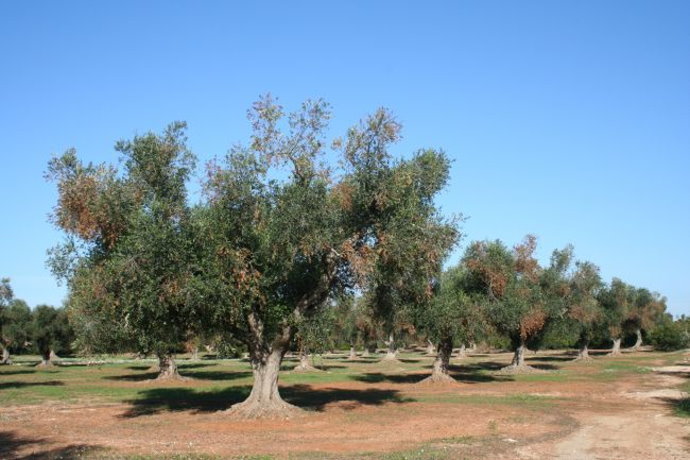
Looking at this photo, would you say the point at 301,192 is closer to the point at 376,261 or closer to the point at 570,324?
the point at 376,261

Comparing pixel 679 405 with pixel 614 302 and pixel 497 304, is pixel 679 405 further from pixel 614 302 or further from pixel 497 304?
pixel 614 302

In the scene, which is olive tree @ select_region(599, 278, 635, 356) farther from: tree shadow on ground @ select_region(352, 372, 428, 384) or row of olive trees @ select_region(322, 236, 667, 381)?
tree shadow on ground @ select_region(352, 372, 428, 384)

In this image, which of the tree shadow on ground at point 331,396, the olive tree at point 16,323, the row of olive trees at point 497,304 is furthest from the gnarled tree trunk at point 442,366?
the olive tree at point 16,323

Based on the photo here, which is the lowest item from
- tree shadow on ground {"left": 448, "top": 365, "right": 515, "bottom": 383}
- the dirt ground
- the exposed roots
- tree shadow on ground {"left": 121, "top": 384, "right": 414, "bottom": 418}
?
tree shadow on ground {"left": 448, "top": 365, "right": 515, "bottom": 383}

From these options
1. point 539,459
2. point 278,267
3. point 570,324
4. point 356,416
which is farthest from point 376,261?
point 570,324

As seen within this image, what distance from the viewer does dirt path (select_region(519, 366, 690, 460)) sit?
17.2m

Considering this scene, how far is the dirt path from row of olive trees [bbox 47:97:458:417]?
8.23m

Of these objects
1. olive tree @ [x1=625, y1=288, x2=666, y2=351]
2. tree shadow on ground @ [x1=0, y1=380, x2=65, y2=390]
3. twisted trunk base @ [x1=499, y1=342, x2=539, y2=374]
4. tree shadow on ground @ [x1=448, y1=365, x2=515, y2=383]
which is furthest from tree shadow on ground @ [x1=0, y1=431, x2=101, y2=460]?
olive tree @ [x1=625, y1=288, x2=666, y2=351]

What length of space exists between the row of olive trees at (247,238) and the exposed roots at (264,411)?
0.21ft

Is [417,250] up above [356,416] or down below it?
above

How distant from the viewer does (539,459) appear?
16453mm

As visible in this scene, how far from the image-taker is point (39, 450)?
18.1 metres

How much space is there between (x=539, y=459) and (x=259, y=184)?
1290 cm

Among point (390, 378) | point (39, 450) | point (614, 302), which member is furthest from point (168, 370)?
point (614, 302)
